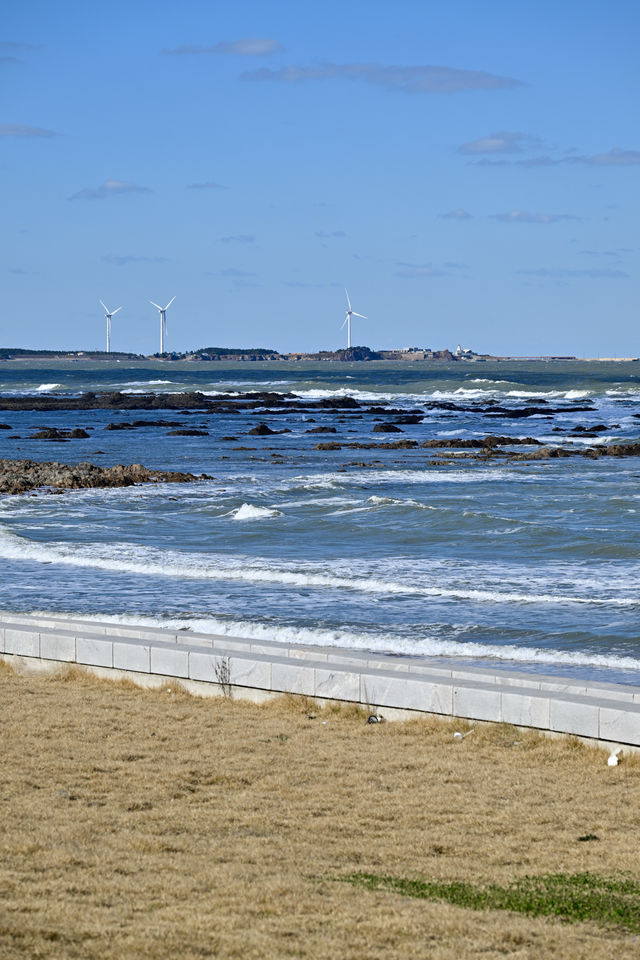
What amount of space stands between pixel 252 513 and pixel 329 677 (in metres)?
16.1

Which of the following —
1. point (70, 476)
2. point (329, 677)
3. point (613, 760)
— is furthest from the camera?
point (70, 476)

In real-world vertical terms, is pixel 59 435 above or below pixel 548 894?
above

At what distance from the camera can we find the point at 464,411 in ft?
258

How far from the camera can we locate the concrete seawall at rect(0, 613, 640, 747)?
9.22 metres

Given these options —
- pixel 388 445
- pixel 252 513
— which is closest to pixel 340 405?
pixel 388 445

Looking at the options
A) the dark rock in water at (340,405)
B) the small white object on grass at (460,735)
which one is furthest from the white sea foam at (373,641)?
the dark rock in water at (340,405)

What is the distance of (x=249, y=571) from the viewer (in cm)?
1900

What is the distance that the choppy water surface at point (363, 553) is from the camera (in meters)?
14.6

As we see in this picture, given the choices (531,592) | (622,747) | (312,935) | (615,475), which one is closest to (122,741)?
(622,747)

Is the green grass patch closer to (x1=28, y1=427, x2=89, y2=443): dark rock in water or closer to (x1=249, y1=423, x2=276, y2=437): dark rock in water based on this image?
(x1=28, y1=427, x2=89, y2=443): dark rock in water

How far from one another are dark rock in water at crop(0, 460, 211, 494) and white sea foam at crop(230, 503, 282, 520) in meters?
7.15

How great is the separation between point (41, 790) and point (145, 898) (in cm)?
249

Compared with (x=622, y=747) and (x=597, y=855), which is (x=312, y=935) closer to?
(x=597, y=855)

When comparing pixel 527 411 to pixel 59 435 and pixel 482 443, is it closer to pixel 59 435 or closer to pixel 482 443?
pixel 482 443
